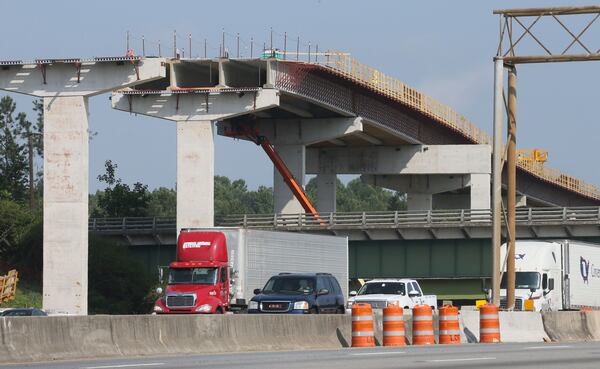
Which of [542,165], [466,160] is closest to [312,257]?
[466,160]

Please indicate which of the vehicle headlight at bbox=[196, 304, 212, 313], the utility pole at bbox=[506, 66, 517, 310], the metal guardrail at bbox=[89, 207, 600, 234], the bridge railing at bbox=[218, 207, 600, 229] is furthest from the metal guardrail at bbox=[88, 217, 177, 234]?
the utility pole at bbox=[506, 66, 517, 310]

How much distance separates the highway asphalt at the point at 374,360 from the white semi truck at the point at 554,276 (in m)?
22.3

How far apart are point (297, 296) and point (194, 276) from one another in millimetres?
6953

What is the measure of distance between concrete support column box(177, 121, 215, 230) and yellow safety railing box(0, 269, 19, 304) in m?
8.88

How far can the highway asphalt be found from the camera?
2322 centimetres

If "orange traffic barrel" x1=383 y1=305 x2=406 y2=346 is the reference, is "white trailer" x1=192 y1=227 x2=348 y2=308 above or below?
above

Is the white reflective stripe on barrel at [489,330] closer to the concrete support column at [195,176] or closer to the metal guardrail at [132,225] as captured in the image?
the concrete support column at [195,176]

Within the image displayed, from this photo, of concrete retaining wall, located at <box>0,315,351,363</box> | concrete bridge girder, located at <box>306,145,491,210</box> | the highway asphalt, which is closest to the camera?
the highway asphalt

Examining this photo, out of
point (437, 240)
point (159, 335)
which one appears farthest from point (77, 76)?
point (159, 335)

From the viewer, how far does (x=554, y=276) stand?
178ft

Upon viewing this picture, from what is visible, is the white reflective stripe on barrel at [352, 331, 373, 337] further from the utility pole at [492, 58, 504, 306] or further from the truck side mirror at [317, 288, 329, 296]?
the utility pole at [492, 58, 504, 306]

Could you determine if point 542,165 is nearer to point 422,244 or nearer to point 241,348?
point 422,244

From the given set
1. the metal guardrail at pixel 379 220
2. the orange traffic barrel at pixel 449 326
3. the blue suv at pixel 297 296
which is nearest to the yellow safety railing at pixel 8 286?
the metal guardrail at pixel 379 220

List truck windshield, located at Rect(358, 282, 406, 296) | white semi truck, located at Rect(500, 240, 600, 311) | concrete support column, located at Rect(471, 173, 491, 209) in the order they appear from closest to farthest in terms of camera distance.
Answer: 1. truck windshield, located at Rect(358, 282, 406, 296)
2. white semi truck, located at Rect(500, 240, 600, 311)
3. concrete support column, located at Rect(471, 173, 491, 209)
